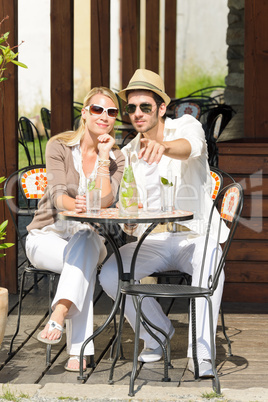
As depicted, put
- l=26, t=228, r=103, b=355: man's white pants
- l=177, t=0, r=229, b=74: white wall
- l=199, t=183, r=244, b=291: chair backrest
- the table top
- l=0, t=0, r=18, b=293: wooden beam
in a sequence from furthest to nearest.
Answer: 1. l=177, t=0, r=229, b=74: white wall
2. l=0, t=0, r=18, b=293: wooden beam
3. l=26, t=228, r=103, b=355: man's white pants
4. l=199, t=183, r=244, b=291: chair backrest
5. the table top

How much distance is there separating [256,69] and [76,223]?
2.30m

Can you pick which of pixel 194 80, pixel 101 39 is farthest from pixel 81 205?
pixel 194 80

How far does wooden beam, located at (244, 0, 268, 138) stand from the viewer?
5.46 meters

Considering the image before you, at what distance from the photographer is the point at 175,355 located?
12.2 ft

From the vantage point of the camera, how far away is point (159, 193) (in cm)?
374

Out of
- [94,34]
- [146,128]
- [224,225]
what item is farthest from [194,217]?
[94,34]

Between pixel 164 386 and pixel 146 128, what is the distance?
1168 mm

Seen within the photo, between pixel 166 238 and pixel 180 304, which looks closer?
pixel 166 238

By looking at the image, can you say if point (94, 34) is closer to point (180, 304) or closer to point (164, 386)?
point (180, 304)

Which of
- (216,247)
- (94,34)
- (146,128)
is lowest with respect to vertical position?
(216,247)

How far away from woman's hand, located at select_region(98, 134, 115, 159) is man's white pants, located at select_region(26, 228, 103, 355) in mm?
398

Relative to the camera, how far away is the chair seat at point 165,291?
3188 mm

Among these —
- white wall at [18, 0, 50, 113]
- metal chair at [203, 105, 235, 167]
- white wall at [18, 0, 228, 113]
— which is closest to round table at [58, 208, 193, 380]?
metal chair at [203, 105, 235, 167]

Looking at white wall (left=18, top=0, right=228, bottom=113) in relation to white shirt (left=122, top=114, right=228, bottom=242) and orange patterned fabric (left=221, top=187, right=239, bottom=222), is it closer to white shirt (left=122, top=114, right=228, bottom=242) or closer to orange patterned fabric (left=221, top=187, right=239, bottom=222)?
white shirt (left=122, top=114, right=228, bottom=242)
